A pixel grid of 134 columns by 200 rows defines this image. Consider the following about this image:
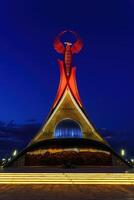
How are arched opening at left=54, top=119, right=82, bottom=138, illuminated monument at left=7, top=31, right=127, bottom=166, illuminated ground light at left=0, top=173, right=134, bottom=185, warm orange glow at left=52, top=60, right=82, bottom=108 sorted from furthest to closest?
arched opening at left=54, top=119, right=82, bottom=138, warm orange glow at left=52, top=60, right=82, bottom=108, illuminated monument at left=7, top=31, right=127, bottom=166, illuminated ground light at left=0, top=173, right=134, bottom=185

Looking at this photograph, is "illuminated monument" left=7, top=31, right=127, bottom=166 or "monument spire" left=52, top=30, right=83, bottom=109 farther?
"monument spire" left=52, top=30, right=83, bottom=109

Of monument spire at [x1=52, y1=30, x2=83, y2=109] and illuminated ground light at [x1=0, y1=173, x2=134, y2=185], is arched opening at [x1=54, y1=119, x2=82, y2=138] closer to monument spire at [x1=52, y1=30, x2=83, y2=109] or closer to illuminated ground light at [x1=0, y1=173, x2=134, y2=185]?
monument spire at [x1=52, y1=30, x2=83, y2=109]

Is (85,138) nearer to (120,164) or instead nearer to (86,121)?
(86,121)

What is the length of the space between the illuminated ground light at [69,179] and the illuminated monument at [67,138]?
12234mm

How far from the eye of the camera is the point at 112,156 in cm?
2848

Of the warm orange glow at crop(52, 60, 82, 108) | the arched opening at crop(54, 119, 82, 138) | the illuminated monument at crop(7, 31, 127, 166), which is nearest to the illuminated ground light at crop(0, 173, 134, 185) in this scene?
the illuminated monument at crop(7, 31, 127, 166)

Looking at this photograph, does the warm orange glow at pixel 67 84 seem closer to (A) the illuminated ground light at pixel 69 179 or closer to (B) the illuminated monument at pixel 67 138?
(B) the illuminated monument at pixel 67 138

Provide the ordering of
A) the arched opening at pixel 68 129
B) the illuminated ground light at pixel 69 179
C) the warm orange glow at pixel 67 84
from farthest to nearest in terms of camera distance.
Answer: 1. the arched opening at pixel 68 129
2. the warm orange glow at pixel 67 84
3. the illuminated ground light at pixel 69 179

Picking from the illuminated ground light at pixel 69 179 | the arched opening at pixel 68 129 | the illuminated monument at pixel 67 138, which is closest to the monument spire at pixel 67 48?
the illuminated monument at pixel 67 138

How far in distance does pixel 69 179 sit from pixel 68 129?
1999 cm

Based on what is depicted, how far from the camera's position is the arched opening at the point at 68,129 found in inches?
1251

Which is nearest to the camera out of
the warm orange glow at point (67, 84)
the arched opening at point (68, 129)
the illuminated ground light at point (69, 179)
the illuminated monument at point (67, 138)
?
the illuminated ground light at point (69, 179)

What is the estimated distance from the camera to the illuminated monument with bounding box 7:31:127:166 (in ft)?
92.0

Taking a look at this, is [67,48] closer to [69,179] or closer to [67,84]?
[67,84]
